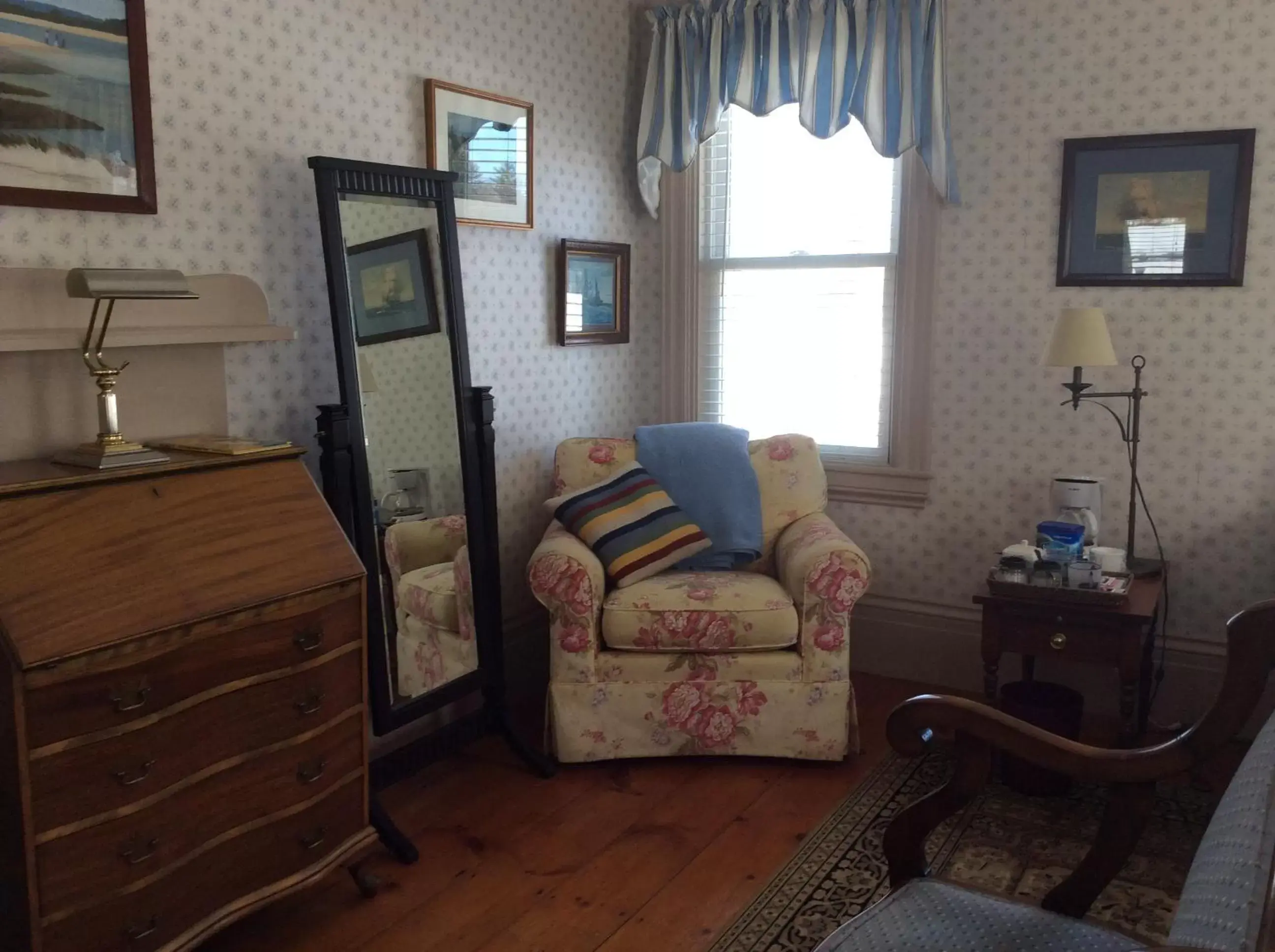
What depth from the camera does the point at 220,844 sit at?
205 cm

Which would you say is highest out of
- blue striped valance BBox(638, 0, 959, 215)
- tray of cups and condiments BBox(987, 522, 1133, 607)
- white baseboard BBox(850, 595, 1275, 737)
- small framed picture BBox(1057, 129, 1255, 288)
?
blue striped valance BBox(638, 0, 959, 215)

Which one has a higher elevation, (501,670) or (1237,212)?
(1237,212)

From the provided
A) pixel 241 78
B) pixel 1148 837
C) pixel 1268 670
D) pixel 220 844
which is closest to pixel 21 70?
pixel 241 78

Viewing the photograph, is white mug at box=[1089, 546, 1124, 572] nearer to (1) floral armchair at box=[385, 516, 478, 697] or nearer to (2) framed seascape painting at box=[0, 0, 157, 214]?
(1) floral armchair at box=[385, 516, 478, 697]

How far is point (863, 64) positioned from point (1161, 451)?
157cm

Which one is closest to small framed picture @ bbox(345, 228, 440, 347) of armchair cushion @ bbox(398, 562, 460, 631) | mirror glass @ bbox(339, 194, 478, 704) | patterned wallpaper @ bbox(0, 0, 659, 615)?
mirror glass @ bbox(339, 194, 478, 704)

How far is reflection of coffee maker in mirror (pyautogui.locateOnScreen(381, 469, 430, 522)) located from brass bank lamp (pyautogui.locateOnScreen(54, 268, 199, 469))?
712 mm

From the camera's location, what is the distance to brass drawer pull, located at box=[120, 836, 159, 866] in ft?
6.12

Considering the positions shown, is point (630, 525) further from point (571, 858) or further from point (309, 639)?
point (309, 639)

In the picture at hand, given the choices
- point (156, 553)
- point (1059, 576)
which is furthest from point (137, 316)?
point (1059, 576)

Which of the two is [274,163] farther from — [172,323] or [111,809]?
[111,809]

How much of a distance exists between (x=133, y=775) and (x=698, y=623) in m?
1.54

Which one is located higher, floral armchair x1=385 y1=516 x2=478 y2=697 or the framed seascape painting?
the framed seascape painting

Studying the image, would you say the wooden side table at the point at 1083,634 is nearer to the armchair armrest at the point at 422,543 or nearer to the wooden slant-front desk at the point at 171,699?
→ the armchair armrest at the point at 422,543
